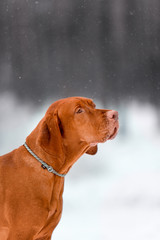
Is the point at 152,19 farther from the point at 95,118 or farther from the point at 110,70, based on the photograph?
the point at 95,118

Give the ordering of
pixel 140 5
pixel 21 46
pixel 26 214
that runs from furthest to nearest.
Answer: pixel 140 5 → pixel 21 46 → pixel 26 214

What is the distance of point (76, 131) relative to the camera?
10.2 ft

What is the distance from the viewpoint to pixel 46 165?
10.0 feet

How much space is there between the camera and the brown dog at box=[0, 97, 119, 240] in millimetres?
2912

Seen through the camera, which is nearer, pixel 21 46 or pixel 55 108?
pixel 55 108

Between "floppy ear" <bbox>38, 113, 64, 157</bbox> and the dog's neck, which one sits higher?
"floppy ear" <bbox>38, 113, 64, 157</bbox>

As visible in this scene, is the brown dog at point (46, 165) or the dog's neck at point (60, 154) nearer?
the brown dog at point (46, 165)

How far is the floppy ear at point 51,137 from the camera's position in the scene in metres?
2.96

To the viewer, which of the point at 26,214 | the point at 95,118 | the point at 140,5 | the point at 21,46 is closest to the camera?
the point at 26,214

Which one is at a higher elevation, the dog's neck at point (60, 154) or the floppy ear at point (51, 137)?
the floppy ear at point (51, 137)

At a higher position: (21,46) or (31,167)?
(21,46)

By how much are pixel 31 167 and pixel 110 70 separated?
2.82 metres

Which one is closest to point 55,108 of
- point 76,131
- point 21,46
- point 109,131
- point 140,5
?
point 76,131

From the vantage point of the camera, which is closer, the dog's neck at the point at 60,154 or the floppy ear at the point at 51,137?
the floppy ear at the point at 51,137
